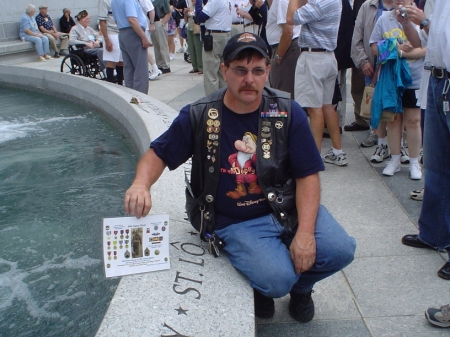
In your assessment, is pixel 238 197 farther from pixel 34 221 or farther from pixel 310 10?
pixel 310 10

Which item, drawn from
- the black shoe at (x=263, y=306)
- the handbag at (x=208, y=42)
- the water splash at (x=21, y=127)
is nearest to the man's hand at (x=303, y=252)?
the black shoe at (x=263, y=306)

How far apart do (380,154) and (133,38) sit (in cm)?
399

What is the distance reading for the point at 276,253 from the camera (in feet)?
8.34

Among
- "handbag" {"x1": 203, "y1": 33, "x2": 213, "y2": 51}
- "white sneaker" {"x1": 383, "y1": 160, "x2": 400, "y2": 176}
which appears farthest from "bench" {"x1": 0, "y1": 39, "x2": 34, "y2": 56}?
"white sneaker" {"x1": 383, "y1": 160, "x2": 400, "y2": 176}

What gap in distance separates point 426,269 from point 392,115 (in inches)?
70.5

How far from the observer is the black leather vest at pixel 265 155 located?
8.77 ft

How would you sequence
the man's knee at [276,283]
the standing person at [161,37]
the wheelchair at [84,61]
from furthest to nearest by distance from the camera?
the standing person at [161,37], the wheelchair at [84,61], the man's knee at [276,283]

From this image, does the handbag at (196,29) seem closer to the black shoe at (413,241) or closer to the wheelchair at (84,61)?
the wheelchair at (84,61)

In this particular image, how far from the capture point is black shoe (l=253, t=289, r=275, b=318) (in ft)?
8.82

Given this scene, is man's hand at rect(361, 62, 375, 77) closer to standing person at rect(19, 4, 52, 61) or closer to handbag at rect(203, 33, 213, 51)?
handbag at rect(203, 33, 213, 51)

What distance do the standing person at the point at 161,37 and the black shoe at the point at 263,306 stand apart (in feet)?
31.0

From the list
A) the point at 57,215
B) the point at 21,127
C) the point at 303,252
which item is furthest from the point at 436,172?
the point at 21,127

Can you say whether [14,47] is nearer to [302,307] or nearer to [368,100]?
[368,100]

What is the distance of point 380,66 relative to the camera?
4.73 m
